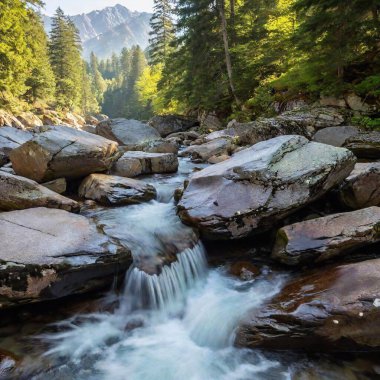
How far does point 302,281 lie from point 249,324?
0.99 metres

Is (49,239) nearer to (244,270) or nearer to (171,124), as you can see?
(244,270)

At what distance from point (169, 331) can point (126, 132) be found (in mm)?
13930

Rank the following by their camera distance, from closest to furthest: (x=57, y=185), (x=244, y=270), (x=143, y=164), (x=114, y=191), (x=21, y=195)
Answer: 1. (x=244, y=270)
2. (x=21, y=195)
3. (x=114, y=191)
4. (x=57, y=185)
5. (x=143, y=164)

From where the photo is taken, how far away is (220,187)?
5672mm

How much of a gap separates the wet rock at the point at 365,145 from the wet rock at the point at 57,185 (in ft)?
23.3

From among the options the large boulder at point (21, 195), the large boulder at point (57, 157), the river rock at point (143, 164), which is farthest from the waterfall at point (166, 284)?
the river rock at point (143, 164)

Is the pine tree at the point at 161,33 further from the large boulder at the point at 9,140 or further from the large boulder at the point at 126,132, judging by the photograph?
the large boulder at the point at 9,140

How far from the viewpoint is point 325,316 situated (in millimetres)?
3541

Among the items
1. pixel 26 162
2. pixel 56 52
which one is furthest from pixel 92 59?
pixel 26 162

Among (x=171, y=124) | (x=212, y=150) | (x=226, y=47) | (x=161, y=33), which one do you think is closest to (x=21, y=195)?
(x=212, y=150)

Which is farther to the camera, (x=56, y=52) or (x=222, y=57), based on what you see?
(x=56, y=52)

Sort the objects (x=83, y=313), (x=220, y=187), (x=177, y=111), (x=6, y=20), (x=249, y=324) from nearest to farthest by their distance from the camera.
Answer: (x=249, y=324), (x=83, y=313), (x=220, y=187), (x=6, y=20), (x=177, y=111)

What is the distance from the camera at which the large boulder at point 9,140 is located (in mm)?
9891

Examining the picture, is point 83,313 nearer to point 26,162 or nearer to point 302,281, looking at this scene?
point 302,281
